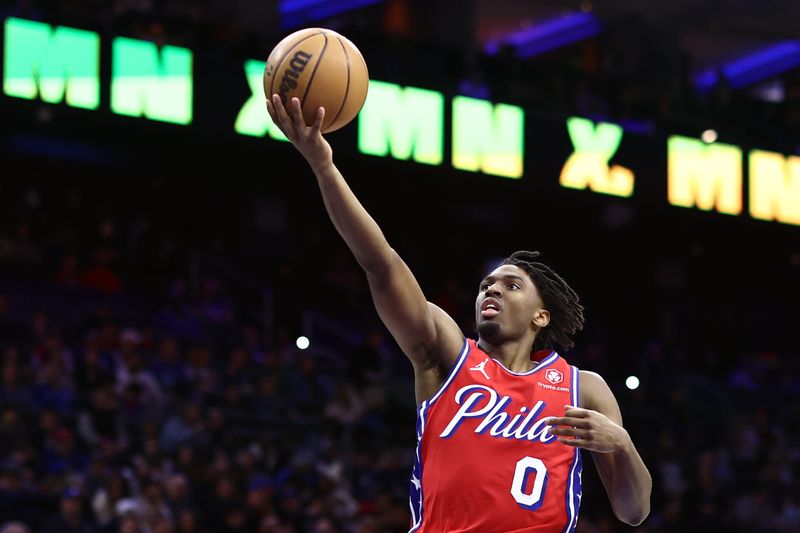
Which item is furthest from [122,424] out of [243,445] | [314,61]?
[314,61]

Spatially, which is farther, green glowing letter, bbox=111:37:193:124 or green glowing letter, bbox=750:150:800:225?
green glowing letter, bbox=750:150:800:225

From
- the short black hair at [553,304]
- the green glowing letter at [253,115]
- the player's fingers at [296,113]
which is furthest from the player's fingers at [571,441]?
the green glowing letter at [253,115]

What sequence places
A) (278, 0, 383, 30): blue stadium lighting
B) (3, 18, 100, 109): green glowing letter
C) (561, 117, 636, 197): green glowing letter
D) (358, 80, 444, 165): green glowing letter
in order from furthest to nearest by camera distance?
1. (278, 0, 383, 30): blue stadium lighting
2. (561, 117, 636, 197): green glowing letter
3. (358, 80, 444, 165): green glowing letter
4. (3, 18, 100, 109): green glowing letter

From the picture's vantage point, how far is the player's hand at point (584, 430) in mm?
4453

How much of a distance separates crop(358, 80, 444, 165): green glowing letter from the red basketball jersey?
1197 cm

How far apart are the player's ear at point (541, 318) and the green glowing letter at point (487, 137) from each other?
40.7ft

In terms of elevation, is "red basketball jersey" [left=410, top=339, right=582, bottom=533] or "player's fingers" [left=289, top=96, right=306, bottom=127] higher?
"player's fingers" [left=289, top=96, right=306, bottom=127]

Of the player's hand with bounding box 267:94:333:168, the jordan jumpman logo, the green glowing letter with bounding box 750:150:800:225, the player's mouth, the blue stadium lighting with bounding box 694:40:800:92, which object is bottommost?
the jordan jumpman logo

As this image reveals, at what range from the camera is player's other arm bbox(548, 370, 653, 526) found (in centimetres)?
447

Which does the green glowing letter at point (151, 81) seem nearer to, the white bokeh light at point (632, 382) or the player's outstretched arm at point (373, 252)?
the white bokeh light at point (632, 382)

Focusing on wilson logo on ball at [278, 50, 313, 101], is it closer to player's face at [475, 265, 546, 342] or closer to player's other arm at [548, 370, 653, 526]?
player's face at [475, 265, 546, 342]

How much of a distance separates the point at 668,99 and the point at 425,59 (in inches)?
150

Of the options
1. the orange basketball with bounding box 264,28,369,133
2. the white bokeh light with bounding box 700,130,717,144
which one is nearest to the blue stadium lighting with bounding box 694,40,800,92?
the white bokeh light with bounding box 700,130,717,144

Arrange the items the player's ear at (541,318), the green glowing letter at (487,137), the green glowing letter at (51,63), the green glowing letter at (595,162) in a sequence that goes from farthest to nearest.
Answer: the green glowing letter at (595,162)
the green glowing letter at (487,137)
the green glowing letter at (51,63)
the player's ear at (541,318)
